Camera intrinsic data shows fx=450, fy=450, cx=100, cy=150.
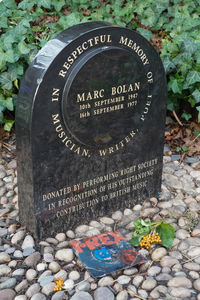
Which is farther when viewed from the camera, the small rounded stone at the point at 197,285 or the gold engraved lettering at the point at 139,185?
the gold engraved lettering at the point at 139,185

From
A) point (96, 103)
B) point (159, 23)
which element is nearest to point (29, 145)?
point (96, 103)

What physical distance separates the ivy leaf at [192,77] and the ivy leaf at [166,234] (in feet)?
4.90

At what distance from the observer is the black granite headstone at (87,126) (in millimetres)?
2615

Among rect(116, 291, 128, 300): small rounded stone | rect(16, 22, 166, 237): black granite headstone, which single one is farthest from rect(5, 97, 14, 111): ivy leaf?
rect(116, 291, 128, 300): small rounded stone

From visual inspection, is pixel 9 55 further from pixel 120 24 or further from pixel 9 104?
pixel 120 24

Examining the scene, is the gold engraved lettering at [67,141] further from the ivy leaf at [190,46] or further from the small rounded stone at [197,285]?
the ivy leaf at [190,46]

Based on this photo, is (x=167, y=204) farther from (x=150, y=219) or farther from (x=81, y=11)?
(x=81, y=11)

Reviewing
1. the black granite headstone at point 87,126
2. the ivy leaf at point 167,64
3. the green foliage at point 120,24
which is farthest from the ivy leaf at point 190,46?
the black granite headstone at point 87,126

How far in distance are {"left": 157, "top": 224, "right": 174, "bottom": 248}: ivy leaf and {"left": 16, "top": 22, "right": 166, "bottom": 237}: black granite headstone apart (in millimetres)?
445

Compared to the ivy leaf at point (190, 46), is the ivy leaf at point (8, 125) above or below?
below

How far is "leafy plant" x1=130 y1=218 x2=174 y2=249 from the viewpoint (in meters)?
2.83

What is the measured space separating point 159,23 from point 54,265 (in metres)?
2.85

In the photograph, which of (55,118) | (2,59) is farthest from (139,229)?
(2,59)

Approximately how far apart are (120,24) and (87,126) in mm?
1878
